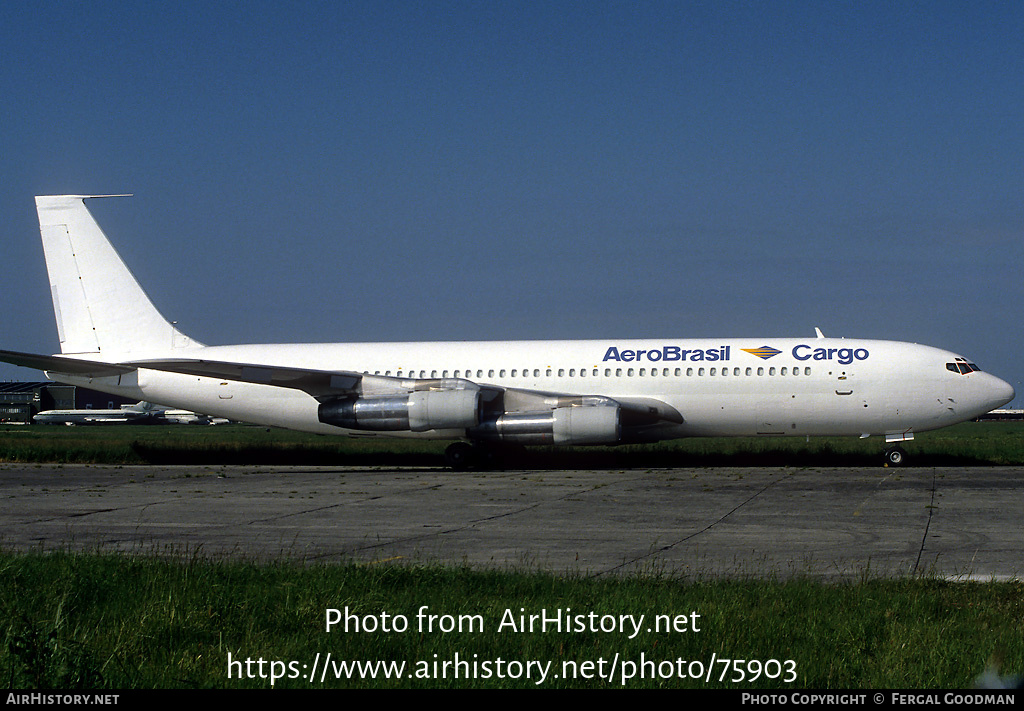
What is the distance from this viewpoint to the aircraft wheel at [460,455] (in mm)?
28203

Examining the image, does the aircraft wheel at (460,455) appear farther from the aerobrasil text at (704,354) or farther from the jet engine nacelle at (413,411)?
the aerobrasil text at (704,354)

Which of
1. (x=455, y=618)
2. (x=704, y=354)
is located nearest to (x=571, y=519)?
(x=455, y=618)

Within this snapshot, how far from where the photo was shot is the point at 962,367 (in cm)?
2677

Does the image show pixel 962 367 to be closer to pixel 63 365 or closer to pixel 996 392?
pixel 996 392

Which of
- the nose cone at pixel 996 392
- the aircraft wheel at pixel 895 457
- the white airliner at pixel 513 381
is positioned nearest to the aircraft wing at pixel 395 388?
the white airliner at pixel 513 381

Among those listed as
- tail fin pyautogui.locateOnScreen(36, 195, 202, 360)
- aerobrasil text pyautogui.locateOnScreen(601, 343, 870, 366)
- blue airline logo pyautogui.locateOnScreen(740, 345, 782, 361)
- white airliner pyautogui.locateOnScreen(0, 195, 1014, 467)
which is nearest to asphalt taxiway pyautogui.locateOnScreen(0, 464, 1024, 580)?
white airliner pyautogui.locateOnScreen(0, 195, 1014, 467)

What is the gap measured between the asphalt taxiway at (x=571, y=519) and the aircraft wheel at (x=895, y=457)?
1.10m

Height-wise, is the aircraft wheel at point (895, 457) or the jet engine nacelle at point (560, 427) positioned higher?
the jet engine nacelle at point (560, 427)

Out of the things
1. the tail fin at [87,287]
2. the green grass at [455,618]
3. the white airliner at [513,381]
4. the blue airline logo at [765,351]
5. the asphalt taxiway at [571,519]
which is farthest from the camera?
the tail fin at [87,287]

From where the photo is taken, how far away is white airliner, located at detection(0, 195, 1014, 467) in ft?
86.7

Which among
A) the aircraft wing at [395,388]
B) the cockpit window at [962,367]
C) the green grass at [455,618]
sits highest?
the cockpit window at [962,367]

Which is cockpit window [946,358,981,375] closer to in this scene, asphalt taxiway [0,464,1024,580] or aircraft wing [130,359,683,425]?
asphalt taxiway [0,464,1024,580]

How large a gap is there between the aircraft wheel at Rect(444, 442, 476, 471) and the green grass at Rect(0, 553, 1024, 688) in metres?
Result: 18.4

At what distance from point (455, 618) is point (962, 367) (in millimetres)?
23221
